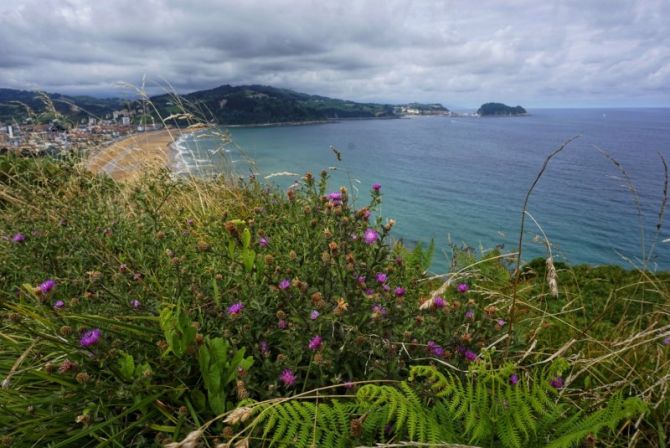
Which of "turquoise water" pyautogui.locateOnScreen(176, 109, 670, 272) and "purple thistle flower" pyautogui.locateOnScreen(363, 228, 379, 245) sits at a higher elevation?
"purple thistle flower" pyautogui.locateOnScreen(363, 228, 379, 245)

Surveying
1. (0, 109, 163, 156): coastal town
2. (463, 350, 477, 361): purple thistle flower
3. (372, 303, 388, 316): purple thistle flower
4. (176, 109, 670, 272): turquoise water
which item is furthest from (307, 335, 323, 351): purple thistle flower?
(0, 109, 163, 156): coastal town

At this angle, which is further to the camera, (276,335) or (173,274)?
(173,274)

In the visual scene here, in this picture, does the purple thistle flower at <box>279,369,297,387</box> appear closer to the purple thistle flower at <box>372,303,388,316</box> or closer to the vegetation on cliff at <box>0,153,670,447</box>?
the vegetation on cliff at <box>0,153,670,447</box>

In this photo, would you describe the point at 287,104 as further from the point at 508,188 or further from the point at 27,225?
the point at 27,225

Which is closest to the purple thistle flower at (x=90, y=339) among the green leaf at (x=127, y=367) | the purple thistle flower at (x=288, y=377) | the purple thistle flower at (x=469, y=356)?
the green leaf at (x=127, y=367)

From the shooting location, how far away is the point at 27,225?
138 inches

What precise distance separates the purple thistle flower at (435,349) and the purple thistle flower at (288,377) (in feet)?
2.27

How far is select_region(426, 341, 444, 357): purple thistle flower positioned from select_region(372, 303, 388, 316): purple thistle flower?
0.27m

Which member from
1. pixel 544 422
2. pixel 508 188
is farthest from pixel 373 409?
pixel 508 188

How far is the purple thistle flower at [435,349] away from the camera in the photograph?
6.38ft

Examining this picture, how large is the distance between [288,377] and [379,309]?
550mm

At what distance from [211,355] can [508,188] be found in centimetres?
3852

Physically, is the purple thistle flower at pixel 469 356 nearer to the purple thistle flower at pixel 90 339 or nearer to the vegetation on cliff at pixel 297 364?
the vegetation on cliff at pixel 297 364

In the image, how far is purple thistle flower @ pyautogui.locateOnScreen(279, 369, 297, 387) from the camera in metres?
1.76
